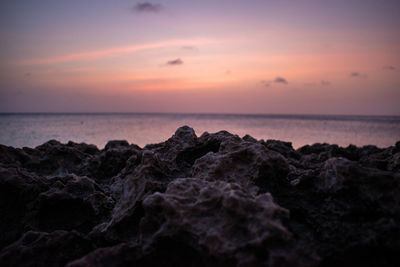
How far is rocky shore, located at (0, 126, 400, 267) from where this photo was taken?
8.64 feet

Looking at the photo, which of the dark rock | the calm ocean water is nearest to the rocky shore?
the dark rock

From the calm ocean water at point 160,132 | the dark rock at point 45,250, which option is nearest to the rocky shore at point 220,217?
the dark rock at point 45,250

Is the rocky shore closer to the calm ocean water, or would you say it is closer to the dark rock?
the dark rock

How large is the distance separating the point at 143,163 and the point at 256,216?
1797mm

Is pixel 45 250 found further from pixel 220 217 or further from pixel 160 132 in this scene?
pixel 160 132

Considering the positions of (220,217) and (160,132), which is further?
(160,132)

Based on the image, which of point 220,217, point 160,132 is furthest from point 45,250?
point 160,132

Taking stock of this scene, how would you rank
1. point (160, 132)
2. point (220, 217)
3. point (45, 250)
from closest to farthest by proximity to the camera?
point (220, 217) → point (45, 250) → point (160, 132)

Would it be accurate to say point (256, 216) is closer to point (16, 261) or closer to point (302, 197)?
point (302, 197)

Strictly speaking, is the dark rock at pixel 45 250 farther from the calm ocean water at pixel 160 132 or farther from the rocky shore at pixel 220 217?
the calm ocean water at pixel 160 132

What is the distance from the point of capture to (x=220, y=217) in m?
2.79

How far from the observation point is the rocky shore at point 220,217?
2.63 meters

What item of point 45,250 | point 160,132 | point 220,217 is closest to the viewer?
point 220,217

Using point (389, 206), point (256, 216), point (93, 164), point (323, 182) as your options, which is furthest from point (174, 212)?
point (93, 164)
